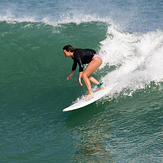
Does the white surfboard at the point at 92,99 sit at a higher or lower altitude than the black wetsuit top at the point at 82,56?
lower

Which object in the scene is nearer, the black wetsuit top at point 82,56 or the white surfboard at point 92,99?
the black wetsuit top at point 82,56

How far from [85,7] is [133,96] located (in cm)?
1769

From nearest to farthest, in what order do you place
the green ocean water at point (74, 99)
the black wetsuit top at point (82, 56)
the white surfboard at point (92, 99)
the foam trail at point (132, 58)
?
the green ocean water at point (74, 99) → the black wetsuit top at point (82, 56) → the white surfboard at point (92, 99) → the foam trail at point (132, 58)

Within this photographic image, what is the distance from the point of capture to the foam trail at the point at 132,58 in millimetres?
7554

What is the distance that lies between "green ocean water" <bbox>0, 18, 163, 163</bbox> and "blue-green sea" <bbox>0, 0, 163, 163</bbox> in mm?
19

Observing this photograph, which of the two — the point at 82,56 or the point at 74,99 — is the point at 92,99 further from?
the point at 82,56

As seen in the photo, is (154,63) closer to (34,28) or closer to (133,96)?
(133,96)

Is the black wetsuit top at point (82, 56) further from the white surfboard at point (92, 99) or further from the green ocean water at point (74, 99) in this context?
the green ocean water at point (74, 99)

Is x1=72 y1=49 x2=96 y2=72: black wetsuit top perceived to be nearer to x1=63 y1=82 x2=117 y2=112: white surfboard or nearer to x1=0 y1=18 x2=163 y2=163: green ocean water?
x1=63 y1=82 x2=117 y2=112: white surfboard

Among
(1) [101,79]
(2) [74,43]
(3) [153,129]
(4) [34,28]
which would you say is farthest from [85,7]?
(3) [153,129]

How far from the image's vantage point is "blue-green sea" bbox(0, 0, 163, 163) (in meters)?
4.70

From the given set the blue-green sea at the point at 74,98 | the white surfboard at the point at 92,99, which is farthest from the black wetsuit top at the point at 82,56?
the blue-green sea at the point at 74,98

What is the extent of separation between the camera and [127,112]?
604 cm

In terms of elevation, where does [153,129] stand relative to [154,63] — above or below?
below
